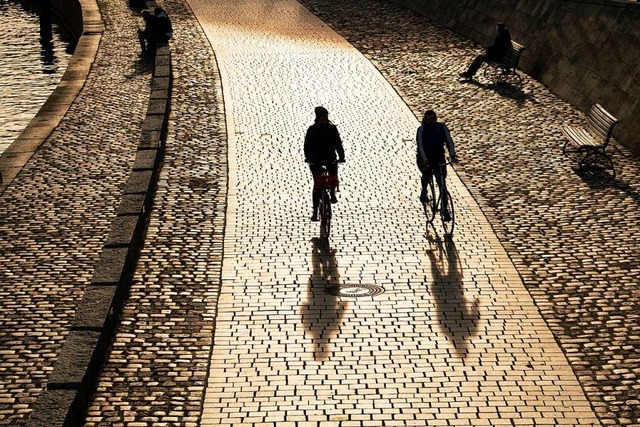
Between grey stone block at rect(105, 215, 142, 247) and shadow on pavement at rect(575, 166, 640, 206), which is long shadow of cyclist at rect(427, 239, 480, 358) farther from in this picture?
grey stone block at rect(105, 215, 142, 247)

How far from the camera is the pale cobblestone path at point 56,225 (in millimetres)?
9773

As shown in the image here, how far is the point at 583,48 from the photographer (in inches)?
784

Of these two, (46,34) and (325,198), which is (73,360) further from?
(46,34)

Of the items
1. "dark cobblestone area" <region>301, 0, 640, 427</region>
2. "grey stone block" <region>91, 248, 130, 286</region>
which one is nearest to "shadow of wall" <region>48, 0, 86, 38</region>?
"dark cobblestone area" <region>301, 0, 640, 427</region>

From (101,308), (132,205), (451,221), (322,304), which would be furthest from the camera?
(451,221)

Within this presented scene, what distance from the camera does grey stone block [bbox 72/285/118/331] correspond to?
9.56 metres

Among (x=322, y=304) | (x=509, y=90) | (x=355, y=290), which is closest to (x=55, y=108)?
(x=509, y=90)

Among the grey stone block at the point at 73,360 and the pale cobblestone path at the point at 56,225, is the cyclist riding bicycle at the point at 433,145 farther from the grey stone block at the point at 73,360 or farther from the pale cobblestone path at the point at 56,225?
the grey stone block at the point at 73,360

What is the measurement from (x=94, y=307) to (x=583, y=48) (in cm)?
1292

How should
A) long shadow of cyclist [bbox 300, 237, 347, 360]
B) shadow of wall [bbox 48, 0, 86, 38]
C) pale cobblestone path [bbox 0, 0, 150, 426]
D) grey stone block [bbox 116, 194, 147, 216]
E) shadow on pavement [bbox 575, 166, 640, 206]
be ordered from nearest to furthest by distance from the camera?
pale cobblestone path [bbox 0, 0, 150, 426], long shadow of cyclist [bbox 300, 237, 347, 360], grey stone block [bbox 116, 194, 147, 216], shadow on pavement [bbox 575, 166, 640, 206], shadow of wall [bbox 48, 0, 86, 38]

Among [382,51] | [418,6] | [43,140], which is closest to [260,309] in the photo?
[43,140]

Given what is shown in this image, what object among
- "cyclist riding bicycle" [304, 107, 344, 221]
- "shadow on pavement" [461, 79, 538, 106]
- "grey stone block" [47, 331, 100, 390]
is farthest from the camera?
"shadow on pavement" [461, 79, 538, 106]

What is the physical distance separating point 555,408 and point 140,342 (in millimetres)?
3916

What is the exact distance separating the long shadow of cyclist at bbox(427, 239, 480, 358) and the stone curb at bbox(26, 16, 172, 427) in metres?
3.31
